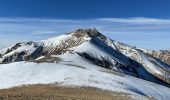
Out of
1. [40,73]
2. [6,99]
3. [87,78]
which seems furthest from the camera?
[40,73]

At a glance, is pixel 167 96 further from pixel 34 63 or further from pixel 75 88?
pixel 34 63

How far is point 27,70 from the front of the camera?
91.0 m

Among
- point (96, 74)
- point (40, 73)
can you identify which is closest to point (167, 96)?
point (96, 74)

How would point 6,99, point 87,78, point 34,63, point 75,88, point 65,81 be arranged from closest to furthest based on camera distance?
point 6,99, point 75,88, point 65,81, point 87,78, point 34,63

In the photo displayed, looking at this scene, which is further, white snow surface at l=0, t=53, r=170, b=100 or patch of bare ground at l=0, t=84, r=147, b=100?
white snow surface at l=0, t=53, r=170, b=100

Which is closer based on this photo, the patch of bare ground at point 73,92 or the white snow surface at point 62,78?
the patch of bare ground at point 73,92

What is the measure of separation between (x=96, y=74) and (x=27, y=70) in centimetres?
1674

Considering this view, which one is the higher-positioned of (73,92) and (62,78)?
(62,78)

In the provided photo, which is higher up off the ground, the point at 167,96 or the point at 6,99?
the point at 6,99

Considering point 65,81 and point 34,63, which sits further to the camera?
point 34,63

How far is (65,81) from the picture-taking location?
74.9 metres

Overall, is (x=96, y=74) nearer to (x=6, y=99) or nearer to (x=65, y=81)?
(x=65, y=81)

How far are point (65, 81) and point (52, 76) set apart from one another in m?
8.36

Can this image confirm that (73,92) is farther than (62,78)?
No
